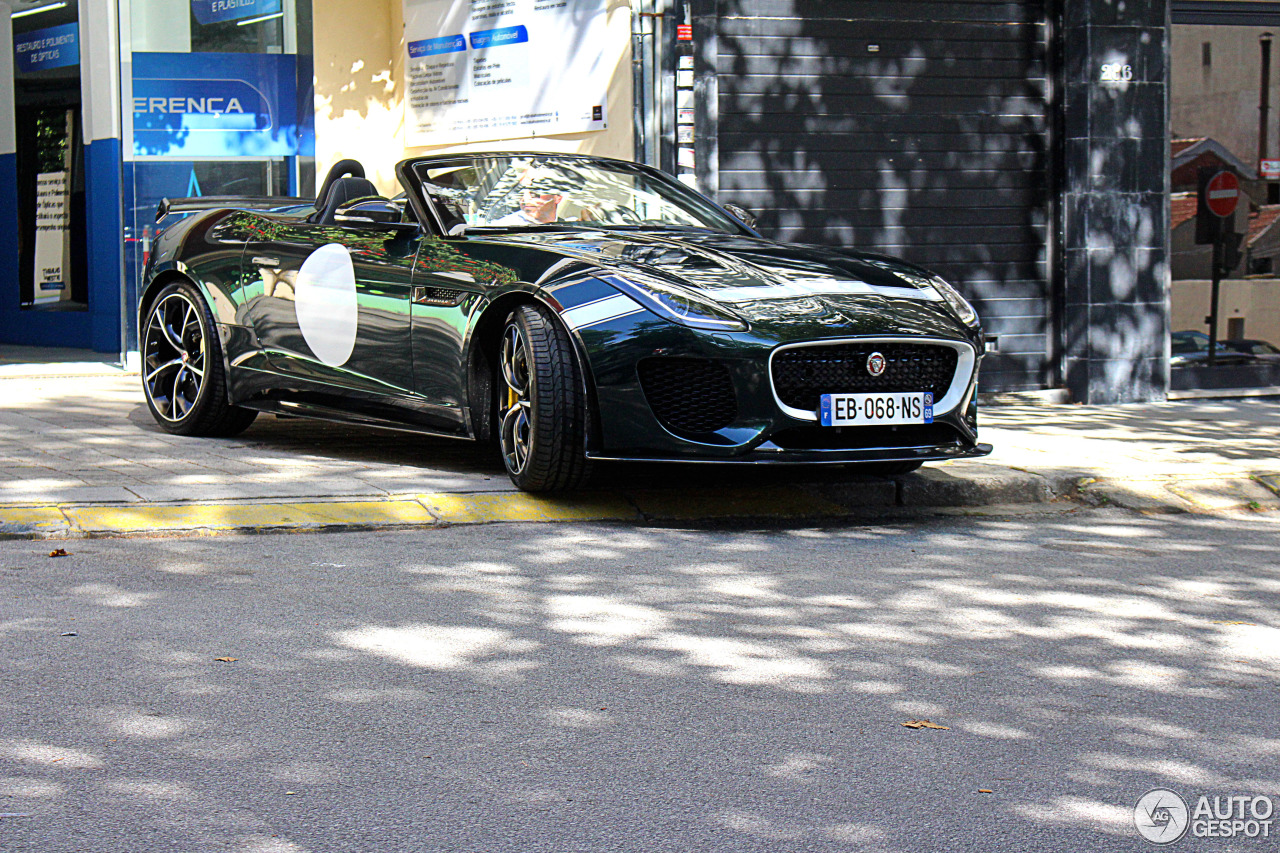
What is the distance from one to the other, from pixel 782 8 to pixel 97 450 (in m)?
5.89

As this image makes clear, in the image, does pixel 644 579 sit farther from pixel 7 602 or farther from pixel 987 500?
pixel 987 500

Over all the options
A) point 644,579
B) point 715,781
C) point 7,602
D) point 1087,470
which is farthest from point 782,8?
point 715,781

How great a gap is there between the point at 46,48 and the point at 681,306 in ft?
36.2

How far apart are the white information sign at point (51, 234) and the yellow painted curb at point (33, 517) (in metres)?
9.62

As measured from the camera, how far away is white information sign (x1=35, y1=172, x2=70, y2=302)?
1469cm

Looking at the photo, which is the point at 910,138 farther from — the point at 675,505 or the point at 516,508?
the point at 516,508

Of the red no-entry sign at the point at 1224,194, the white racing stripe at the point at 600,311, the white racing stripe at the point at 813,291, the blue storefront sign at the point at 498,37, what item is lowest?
the white racing stripe at the point at 600,311

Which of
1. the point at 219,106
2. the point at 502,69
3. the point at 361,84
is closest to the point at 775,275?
the point at 502,69

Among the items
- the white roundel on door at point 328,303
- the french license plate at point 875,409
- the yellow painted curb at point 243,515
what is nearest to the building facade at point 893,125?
the white roundel on door at point 328,303

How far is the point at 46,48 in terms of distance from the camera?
14.7 m

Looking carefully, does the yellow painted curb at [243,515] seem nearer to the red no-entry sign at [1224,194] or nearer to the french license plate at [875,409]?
the french license plate at [875,409]

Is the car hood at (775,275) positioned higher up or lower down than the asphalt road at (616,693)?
higher up

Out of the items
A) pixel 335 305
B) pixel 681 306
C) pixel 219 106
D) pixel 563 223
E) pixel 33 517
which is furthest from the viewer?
pixel 219 106

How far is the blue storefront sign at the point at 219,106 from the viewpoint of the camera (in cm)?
1233
